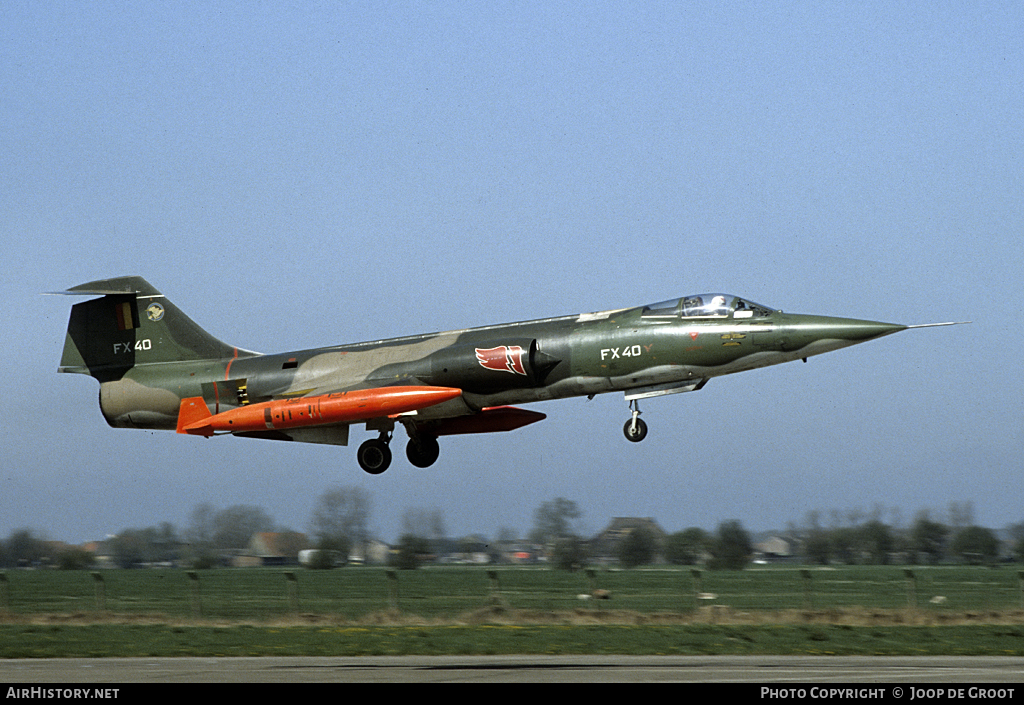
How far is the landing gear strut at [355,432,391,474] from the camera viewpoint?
2562 centimetres

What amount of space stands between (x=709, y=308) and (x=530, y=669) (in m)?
7.64

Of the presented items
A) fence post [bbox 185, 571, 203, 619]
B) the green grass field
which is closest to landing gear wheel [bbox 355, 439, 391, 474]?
the green grass field

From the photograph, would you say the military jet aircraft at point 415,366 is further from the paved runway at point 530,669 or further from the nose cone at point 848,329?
the paved runway at point 530,669

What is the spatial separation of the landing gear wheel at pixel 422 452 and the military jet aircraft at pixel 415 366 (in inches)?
1.0

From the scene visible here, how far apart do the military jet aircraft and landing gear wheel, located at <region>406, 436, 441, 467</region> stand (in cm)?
3

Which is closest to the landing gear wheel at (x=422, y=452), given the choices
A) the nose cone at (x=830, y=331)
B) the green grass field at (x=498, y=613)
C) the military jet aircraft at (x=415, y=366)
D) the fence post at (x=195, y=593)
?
the military jet aircraft at (x=415, y=366)

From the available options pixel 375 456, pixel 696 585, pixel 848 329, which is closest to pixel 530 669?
pixel 375 456

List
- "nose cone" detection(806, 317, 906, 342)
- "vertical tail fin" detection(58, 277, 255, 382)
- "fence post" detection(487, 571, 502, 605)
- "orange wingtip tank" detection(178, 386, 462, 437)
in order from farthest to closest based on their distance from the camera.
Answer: "fence post" detection(487, 571, 502, 605) → "vertical tail fin" detection(58, 277, 255, 382) → "orange wingtip tank" detection(178, 386, 462, 437) → "nose cone" detection(806, 317, 906, 342)

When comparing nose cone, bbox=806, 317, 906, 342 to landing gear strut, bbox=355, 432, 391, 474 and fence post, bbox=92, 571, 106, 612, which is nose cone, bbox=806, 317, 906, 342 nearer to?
landing gear strut, bbox=355, 432, 391, 474

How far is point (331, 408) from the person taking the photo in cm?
2408

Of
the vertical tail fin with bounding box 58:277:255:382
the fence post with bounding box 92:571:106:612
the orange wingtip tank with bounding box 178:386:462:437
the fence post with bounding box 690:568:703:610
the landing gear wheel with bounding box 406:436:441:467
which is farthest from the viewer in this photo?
the fence post with bounding box 92:571:106:612

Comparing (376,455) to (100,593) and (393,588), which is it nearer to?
(393,588)
